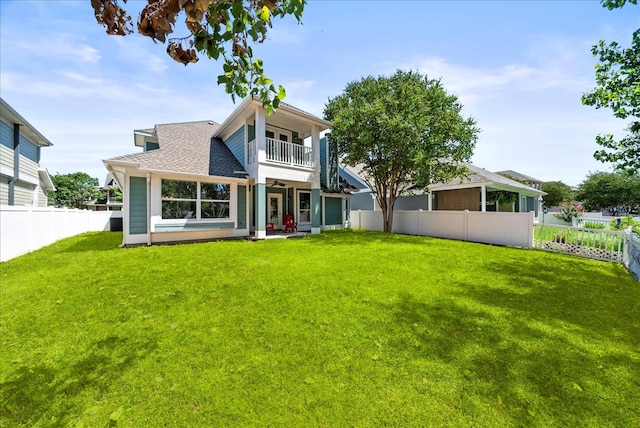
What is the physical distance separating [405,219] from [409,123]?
5710mm

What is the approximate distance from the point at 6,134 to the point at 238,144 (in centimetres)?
1083

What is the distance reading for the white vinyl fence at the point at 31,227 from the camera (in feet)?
25.1

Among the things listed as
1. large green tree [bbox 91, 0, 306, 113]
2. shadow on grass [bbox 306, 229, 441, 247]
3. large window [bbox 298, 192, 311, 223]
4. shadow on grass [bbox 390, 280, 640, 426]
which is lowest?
shadow on grass [bbox 390, 280, 640, 426]

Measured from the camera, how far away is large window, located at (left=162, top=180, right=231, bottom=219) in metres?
10.3

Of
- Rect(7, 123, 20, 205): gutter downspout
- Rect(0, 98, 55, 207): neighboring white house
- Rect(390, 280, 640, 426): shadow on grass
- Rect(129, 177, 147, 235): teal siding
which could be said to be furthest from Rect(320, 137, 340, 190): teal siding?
Rect(7, 123, 20, 205): gutter downspout

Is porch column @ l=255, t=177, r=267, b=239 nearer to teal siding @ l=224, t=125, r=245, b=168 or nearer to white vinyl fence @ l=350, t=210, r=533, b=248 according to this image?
teal siding @ l=224, t=125, r=245, b=168

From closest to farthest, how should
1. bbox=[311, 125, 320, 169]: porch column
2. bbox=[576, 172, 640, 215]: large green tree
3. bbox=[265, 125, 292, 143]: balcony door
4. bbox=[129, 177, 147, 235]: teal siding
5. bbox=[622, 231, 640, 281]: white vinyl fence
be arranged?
bbox=[622, 231, 640, 281]: white vinyl fence < bbox=[129, 177, 147, 235]: teal siding < bbox=[311, 125, 320, 169]: porch column < bbox=[265, 125, 292, 143]: balcony door < bbox=[576, 172, 640, 215]: large green tree

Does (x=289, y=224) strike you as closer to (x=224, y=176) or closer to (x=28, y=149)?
(x=224, y=176)

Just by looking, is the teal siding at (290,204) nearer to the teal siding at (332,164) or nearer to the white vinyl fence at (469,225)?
the teal siding at (332,164)

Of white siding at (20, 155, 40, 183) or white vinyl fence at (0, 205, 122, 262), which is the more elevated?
white siding at (20, 155, 40, 183)

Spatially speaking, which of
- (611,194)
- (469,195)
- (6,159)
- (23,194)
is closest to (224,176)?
(6,159)

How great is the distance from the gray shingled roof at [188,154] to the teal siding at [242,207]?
757mm

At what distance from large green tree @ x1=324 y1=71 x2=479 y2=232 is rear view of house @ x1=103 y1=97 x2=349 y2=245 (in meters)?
1.90

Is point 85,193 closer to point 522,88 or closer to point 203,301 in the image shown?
point 203,301
